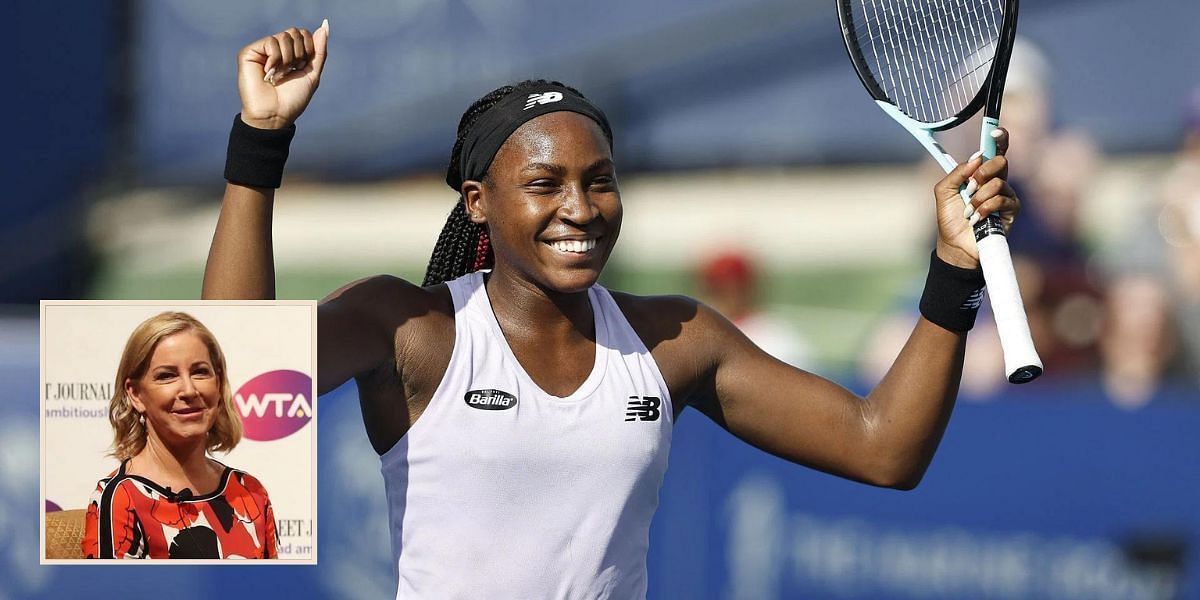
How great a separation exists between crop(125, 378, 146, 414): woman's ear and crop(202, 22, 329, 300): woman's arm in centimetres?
20

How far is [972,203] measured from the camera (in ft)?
8.98

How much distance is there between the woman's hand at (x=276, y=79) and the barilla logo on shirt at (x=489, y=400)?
0.56 meters

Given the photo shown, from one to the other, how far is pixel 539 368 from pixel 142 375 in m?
0.68

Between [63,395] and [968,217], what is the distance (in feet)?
5.23

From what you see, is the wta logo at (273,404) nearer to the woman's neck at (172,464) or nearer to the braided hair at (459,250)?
the woman's neck at (172,464)

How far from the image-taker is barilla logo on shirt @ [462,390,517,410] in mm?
2684

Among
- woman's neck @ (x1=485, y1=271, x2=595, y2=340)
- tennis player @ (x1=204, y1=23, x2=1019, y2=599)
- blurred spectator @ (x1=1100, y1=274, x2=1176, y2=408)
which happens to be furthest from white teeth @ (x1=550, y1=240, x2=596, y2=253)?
blurred spectator @ (x1=1100, y1=274, x2=1176, y2=408)

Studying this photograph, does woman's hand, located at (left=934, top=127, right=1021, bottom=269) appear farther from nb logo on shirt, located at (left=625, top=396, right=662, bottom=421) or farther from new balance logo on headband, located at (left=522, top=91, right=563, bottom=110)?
new balance logo on headband, located at (left=522, top=91, right=563, bottom=110)

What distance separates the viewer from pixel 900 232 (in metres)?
8.47

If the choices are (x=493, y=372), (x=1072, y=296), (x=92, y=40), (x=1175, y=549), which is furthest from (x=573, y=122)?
(x=92, y=40)

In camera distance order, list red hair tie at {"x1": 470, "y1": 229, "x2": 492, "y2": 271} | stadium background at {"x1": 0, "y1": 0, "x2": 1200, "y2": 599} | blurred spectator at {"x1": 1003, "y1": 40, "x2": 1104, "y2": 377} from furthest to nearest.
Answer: stadium background at {"x1": 0, "y1": 0, "x2": 1200, "y2": 599} < blurred spectator at {"x1": 1003, "y1": 40, "x2": 1104, "y2": 377} < red hair tie at {"x1": 470, "y1": 229, "x2": 492, "y2": 271}

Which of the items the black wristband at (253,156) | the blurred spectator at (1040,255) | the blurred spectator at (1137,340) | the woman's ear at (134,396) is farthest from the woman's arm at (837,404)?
the blurred spectator at (1137,340)

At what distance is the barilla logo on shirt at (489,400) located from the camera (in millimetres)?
2684

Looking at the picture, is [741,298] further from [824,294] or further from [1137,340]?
[1137,340]
